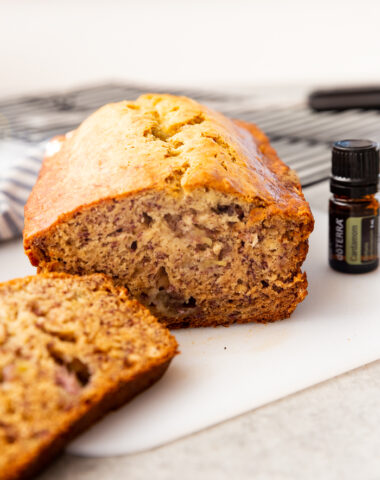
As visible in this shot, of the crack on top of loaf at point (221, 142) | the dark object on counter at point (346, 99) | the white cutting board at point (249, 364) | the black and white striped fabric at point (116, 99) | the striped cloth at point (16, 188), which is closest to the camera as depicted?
the white cutting board at point (249, 364)

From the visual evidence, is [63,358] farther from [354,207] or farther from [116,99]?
[116,99]

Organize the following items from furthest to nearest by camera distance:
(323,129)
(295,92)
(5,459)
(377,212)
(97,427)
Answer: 1. (295,92)
2. (323,129)
3. (377,212)
4. (97,427)
5. (5,459)

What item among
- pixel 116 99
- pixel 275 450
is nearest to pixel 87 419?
pixel 275 450

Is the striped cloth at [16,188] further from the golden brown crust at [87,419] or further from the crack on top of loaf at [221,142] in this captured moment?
the golden brown crust at [87,419]

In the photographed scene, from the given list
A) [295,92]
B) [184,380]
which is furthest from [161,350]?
[295,92]

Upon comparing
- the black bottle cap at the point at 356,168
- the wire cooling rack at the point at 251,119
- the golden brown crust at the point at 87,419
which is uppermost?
the black bottle cap at the point at 356,168

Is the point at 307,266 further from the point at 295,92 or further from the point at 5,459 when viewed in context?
the point at 295,92

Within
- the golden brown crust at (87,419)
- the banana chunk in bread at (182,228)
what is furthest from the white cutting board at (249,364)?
the banana chunk in bread at (182,228)
